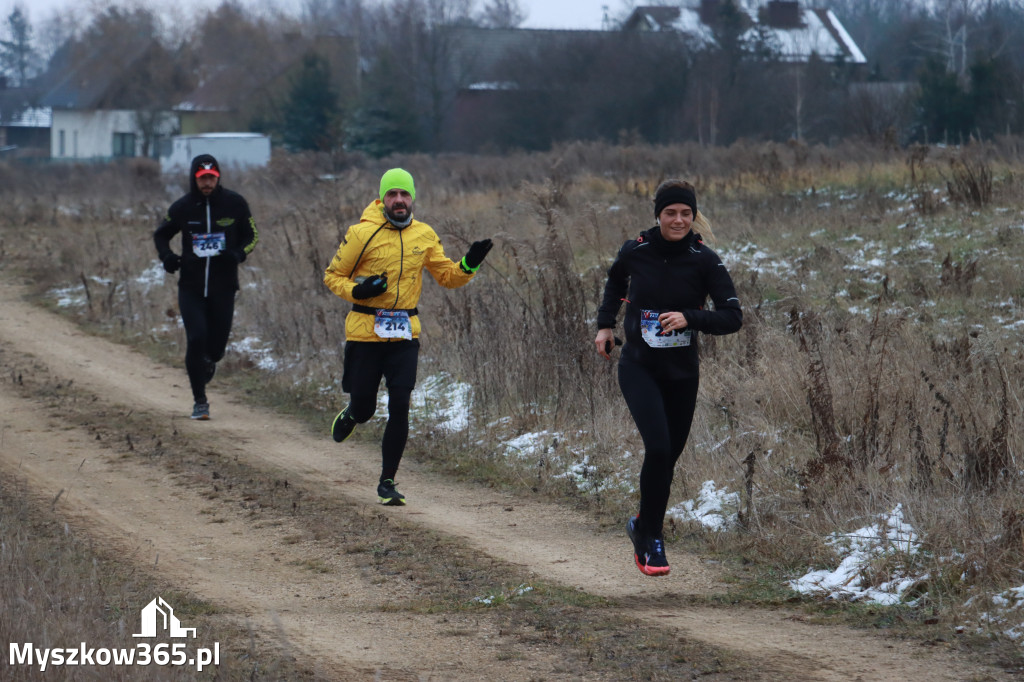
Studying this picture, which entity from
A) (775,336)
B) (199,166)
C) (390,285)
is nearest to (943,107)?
(775,336)

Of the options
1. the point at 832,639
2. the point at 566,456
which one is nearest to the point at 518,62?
the point at 566,456

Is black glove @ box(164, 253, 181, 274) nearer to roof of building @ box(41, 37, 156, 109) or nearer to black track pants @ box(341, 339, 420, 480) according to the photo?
black track pants @ box(341, 339, 420, 480)

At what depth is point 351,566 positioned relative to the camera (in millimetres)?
6285

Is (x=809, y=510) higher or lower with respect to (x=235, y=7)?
lower

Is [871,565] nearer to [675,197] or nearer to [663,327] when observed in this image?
[663,327]

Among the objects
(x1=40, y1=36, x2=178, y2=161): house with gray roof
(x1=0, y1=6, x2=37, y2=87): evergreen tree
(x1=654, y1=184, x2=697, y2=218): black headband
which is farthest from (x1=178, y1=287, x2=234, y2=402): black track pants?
(x1=0, y1=6, x2=37, y2=87): evergreen tree

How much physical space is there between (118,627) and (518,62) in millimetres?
51944

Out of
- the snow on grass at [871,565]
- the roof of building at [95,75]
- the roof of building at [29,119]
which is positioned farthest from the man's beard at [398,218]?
the roof of building at [29,119]

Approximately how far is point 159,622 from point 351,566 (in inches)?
54.2

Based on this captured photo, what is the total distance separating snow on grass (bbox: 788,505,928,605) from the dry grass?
0.42 ft

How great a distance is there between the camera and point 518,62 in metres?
54.4

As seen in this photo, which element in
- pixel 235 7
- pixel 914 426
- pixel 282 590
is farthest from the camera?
pixel 235 7

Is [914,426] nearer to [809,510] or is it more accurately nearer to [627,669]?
→ [809,510]

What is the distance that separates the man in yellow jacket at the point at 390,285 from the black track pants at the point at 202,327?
2960 millimetres
